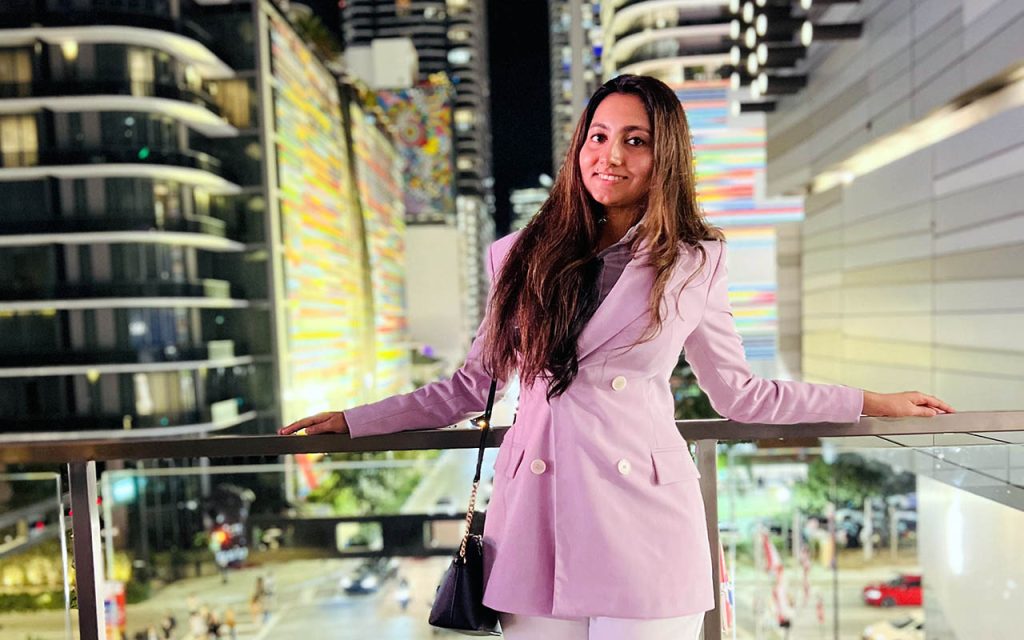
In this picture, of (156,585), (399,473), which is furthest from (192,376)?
(399,473)

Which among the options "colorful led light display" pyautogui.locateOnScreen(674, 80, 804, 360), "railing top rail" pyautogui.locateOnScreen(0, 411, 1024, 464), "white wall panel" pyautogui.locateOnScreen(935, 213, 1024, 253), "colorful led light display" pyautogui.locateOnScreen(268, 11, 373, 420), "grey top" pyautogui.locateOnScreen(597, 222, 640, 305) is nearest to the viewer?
"grey top" pyautogui.locateOnScreen(597, 222, 640, 305)

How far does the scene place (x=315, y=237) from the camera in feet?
69.4

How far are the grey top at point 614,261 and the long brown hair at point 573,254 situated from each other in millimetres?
18

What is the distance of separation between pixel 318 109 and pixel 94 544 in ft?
73.0

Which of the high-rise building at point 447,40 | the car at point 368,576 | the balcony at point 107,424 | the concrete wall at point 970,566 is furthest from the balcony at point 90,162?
the high-rise building at point 447,40

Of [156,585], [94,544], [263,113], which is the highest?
[263,113]

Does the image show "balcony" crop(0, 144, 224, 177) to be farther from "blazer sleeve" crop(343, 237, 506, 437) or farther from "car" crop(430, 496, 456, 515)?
"blazer sleeve" crop(343, 237, 506, 437)

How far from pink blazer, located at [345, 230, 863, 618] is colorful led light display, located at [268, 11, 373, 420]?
18.7 metres

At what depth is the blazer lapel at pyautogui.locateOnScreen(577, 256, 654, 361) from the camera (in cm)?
110

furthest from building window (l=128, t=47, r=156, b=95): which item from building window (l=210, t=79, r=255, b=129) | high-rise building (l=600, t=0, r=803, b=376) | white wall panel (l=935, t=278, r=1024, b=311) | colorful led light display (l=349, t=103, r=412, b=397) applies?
white wall panel (l=935, t=278, r=1024, b=311)

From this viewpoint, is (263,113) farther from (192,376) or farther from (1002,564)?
(1002,564)

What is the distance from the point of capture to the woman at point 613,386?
108 cm

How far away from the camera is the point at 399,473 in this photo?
19.0m

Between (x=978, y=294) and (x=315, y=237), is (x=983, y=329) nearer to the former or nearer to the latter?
(x=978, y=294)
